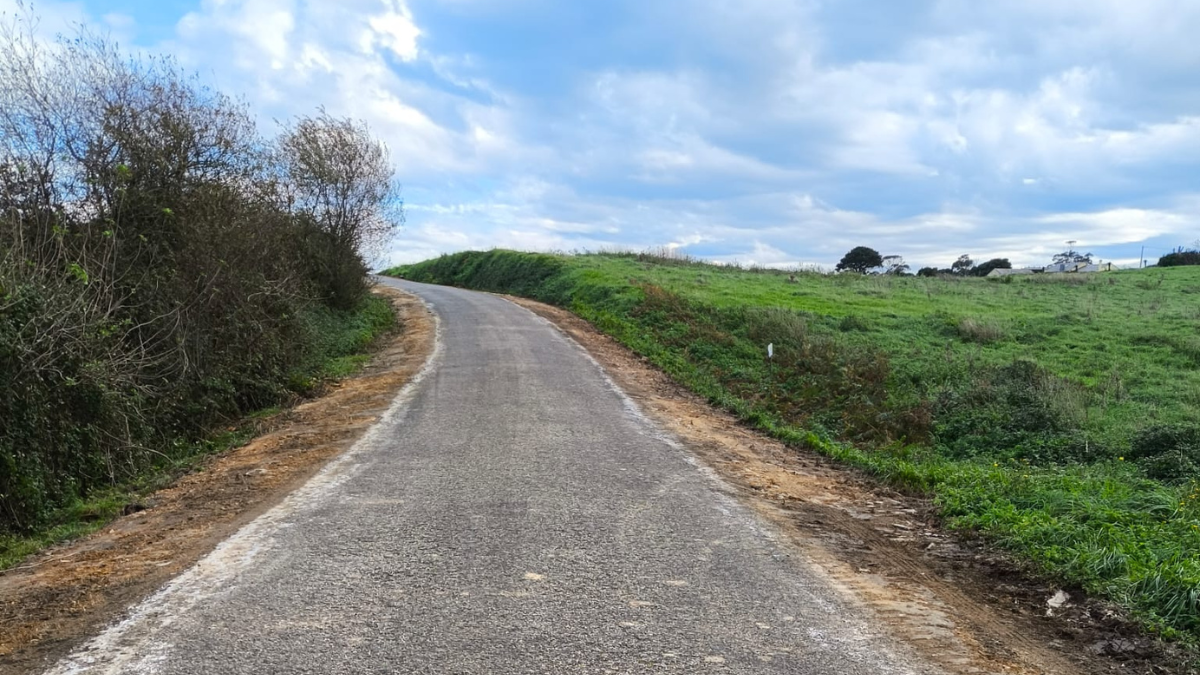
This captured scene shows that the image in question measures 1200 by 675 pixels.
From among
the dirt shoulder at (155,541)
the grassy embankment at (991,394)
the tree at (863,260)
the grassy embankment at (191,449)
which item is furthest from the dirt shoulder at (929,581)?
the tree at (863,260)

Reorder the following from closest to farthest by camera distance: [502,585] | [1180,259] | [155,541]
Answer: [502,585] → [155,541] → [1180,259]

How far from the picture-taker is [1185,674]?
358cm

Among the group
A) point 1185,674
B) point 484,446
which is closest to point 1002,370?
point 484,446

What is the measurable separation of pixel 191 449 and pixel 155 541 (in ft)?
13.5

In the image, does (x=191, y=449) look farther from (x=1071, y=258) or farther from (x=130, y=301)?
(x=1071, y=258)

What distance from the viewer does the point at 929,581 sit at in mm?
4785

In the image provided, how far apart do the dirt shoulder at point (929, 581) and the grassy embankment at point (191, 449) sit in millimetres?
5285

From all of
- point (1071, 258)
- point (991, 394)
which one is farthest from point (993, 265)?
point (991, 394)

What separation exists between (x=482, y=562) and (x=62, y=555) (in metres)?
3.03

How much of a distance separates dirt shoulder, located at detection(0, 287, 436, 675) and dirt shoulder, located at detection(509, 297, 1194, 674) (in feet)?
13.0

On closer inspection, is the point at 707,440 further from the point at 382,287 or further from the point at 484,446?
the point at 382,287

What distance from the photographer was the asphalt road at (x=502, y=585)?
3.49 metres

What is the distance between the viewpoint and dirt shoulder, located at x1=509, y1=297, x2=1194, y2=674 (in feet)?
A: 12.4

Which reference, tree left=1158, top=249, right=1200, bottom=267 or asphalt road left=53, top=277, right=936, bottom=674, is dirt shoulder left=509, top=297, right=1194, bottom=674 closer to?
asphalt road left=53, top=277, right=936, bottom=674
